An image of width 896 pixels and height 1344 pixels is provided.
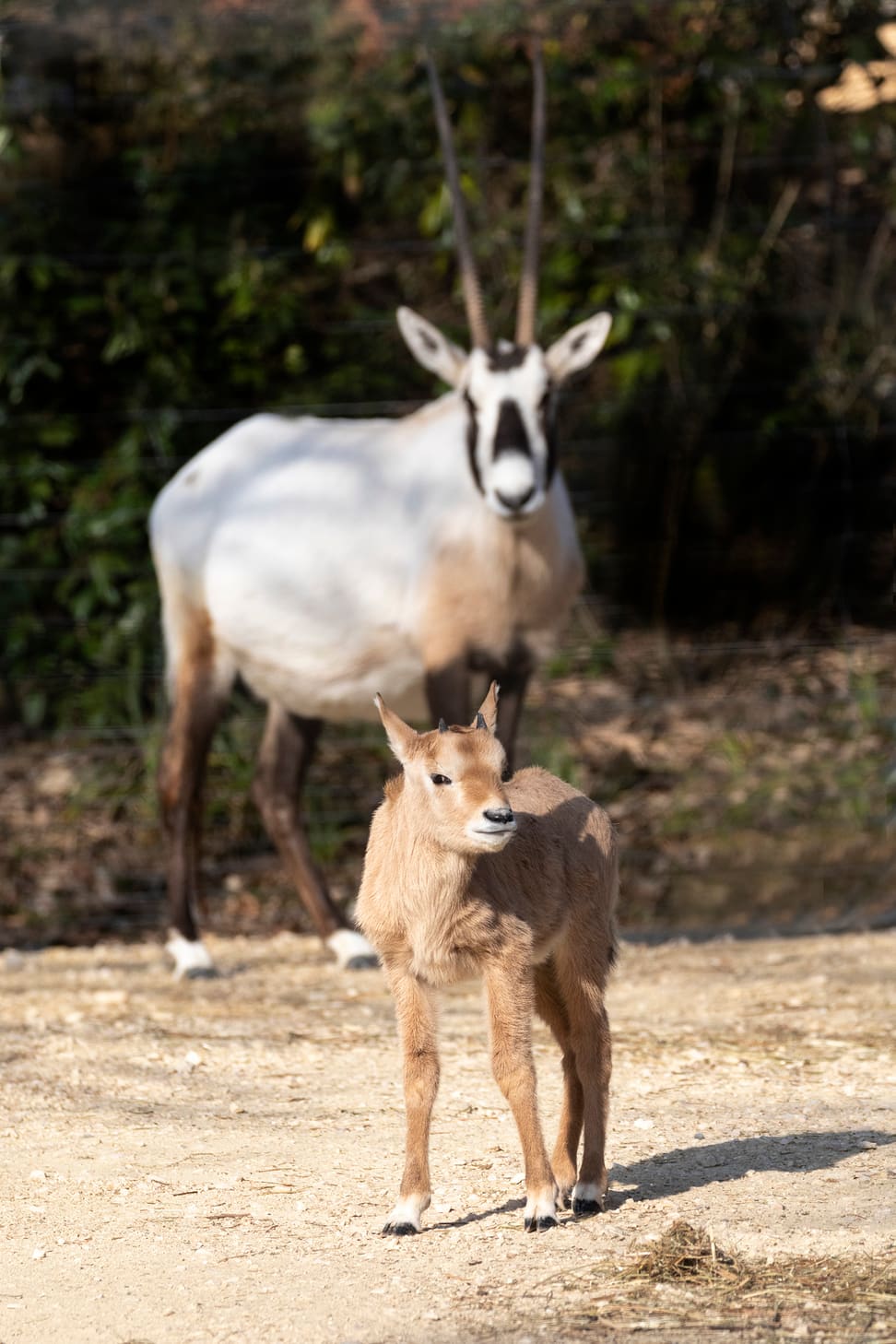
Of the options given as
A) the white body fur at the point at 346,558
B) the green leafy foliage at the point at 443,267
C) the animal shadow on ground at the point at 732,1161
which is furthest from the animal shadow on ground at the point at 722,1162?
the green leafy foliage at the point at 443,267

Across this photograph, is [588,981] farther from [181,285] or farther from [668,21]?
[668,21]

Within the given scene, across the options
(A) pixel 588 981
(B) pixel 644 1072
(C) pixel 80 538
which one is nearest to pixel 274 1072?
(B) pixel 644 1072

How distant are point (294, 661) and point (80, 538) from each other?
6.79 feet

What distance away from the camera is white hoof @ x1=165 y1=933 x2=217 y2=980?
257 inches

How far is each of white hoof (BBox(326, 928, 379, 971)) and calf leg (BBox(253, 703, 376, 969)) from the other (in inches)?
0.4

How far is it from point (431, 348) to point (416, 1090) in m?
3.69

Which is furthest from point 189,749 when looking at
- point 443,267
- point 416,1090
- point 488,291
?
point 416,1090

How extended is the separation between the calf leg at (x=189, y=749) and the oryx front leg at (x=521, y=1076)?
145 inches

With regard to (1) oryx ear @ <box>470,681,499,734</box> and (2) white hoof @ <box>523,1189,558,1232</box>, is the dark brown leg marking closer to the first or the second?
(1) oryx ear @ <box>470,681,499,734</box>

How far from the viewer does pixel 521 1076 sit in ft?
11.0

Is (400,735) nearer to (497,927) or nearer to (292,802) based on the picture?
(497,927)

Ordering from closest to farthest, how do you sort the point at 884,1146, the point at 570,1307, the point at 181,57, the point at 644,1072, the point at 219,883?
the point at 570,1307 → the point at 884,1146 → the point at 644,1072 → the point at 219,883 → the point at 181,57

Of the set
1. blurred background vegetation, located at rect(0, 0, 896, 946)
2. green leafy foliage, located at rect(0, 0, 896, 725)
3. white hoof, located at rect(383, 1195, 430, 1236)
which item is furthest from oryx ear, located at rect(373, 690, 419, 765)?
green leafy foliage, located at rect(0, 0, 896, 725)

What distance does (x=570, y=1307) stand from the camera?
297 centimetres
